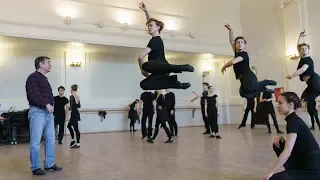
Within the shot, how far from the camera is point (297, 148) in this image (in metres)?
2.67

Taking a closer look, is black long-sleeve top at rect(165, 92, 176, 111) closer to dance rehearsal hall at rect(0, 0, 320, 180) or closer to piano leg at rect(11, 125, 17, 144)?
dance rehearsal hall at rect(0, 0, 320, 180)

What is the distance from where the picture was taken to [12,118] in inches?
322

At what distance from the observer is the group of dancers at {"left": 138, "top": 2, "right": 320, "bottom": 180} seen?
8.61 feet

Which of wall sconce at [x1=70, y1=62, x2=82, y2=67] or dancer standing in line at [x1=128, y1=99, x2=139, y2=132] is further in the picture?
dancer standing in line at [x1=128, y1=99, x2=139, y2=132]

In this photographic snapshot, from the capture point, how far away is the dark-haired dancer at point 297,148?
258 cm

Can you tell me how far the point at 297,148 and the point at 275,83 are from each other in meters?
1.76

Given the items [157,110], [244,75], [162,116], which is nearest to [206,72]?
[157,110]

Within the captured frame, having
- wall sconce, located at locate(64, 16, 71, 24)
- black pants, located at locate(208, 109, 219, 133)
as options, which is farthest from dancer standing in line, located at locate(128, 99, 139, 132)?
black pants, located at locate(208, 109, 219, 133)

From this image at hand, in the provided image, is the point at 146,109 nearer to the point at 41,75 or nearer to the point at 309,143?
the point at 41,75

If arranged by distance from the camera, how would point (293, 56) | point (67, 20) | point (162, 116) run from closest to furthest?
point (162, 116), point (67, 20), point (293, 56)

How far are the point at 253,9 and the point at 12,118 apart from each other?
1138cm

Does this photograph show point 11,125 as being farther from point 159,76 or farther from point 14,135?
point 159,76

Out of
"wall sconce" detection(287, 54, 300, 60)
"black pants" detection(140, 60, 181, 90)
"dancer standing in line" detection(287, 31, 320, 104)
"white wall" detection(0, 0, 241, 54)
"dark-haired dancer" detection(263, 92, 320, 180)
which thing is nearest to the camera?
"dark-haired dancer" detection(263, 92, 320, 180)

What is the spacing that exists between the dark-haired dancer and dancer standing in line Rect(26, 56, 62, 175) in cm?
302
